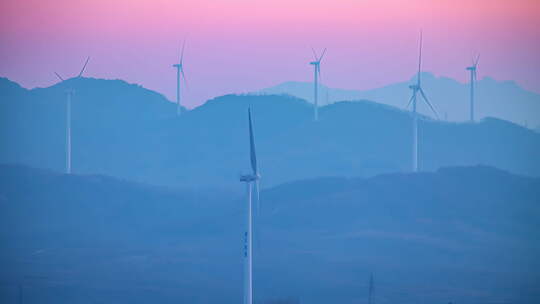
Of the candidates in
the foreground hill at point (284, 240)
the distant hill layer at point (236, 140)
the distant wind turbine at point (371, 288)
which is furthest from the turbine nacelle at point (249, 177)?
the distant hill layer at point (236, 140)

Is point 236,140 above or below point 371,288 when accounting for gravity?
above

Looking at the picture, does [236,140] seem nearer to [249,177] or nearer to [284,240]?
[284,240]

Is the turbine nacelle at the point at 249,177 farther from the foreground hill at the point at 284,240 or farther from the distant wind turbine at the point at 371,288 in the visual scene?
the distant wind turbine at the point at 371,288

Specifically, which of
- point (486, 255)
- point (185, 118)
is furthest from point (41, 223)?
point (185, 118)

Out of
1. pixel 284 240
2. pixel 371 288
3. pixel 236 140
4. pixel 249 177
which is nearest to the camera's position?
pixel 249 177

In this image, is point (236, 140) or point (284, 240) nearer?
point (284, 240)

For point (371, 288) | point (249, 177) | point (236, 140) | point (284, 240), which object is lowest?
point (371, 288)

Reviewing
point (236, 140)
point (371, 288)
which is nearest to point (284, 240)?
point (371, 288)
